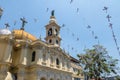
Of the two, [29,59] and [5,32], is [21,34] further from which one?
[29,59]

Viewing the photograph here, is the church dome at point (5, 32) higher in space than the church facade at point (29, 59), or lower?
higher

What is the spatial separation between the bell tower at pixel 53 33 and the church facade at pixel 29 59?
39.8 inches

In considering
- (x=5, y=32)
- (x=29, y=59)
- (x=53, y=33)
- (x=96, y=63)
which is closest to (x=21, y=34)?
(x=5, y=32)

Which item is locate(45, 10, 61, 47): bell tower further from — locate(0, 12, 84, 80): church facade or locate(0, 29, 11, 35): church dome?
locate(0, 29, 11, 35): church dome

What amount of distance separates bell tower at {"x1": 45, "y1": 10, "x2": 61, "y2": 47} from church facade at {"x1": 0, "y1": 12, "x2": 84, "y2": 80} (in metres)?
1.01

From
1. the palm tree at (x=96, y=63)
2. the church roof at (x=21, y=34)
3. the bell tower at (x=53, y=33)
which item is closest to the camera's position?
the palm tree at (x=96, y=63)

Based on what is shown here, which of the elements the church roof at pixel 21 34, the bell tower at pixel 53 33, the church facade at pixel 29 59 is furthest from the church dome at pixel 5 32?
the bell tower at pixel 53 33

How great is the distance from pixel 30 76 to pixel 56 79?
19.4ft

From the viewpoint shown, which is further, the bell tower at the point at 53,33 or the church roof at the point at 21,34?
the bell tower at the point at 53,33

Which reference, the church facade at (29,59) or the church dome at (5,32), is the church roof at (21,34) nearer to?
the church facade at (29,59)

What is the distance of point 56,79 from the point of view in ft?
129

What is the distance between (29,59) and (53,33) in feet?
34.0

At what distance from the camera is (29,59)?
3816 centimetres

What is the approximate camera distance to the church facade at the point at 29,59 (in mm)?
35531
